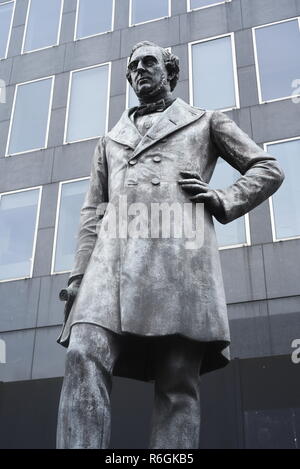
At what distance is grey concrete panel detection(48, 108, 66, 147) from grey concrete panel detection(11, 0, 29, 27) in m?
4.10

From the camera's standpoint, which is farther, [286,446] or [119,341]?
[286,446]

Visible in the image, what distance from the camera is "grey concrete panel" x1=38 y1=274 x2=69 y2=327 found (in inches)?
527

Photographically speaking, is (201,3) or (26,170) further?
(201,3)

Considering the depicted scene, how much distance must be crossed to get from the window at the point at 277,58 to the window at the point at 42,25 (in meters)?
6.02

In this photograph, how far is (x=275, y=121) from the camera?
14039 millimetres

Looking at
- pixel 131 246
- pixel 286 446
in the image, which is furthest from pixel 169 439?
pixel 286 446

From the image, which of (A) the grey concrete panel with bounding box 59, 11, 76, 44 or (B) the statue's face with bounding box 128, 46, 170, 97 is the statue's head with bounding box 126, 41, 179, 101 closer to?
(B) the statue's face with bounding box 128, 46, 170, 97

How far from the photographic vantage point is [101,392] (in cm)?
319

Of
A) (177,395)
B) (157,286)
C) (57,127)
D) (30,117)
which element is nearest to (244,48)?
(57,127)

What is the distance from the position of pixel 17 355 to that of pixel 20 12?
35.8ft

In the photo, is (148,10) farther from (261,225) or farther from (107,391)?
(107,391)

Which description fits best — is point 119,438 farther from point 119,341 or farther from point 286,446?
point 119,341

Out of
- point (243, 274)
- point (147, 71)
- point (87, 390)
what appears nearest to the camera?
point (87, 390)
